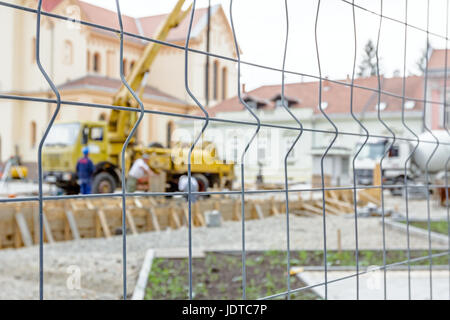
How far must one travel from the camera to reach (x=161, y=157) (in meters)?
11.5

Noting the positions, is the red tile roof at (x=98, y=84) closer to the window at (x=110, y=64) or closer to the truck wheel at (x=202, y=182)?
the window at (x=110, y=64)

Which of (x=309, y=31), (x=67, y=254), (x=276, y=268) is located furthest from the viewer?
(x=67, y=254)

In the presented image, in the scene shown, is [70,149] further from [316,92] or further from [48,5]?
[48,5]

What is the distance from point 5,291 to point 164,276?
1475mm

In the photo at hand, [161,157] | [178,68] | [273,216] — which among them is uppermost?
[178,68]

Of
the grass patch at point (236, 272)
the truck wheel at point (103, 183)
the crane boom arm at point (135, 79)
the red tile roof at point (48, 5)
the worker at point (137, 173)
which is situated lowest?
the grass patch at point (236, 272)

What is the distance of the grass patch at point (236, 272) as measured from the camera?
183 inches

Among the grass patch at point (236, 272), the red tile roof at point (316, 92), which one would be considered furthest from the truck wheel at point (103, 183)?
the red tile roof at point (316, 92)

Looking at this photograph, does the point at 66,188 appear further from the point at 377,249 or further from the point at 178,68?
the point at 178,68

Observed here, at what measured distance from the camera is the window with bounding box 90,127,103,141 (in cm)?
1220

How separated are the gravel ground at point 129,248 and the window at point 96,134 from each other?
13.3ft

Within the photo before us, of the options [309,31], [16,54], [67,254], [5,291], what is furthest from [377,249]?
[16,54]

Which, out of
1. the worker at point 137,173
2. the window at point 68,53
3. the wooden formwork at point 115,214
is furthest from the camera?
the window at point 68,53

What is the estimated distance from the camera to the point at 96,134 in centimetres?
1228
